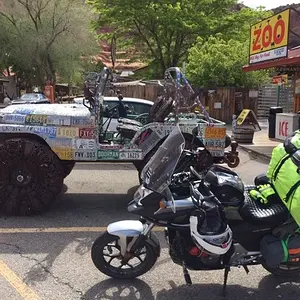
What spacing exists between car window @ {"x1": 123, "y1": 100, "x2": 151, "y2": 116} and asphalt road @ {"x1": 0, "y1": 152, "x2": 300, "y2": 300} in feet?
12.4

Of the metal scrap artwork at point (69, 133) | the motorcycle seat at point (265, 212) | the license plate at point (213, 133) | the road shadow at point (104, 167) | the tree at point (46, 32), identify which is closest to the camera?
the motorcycle seat at point (265, 212)

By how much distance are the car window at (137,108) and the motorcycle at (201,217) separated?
5870mm

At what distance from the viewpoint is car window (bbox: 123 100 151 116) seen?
9284 mm

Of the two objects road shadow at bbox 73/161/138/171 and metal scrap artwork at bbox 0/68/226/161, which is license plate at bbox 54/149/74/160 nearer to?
metal scrap artwork at bbox 0/68/226/161

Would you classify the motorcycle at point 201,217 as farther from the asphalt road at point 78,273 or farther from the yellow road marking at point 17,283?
the yellow road marking at point 17,283

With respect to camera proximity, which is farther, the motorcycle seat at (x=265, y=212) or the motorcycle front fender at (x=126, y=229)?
the motorcycle front fender at (x=126, y=229)

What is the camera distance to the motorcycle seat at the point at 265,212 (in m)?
3.27

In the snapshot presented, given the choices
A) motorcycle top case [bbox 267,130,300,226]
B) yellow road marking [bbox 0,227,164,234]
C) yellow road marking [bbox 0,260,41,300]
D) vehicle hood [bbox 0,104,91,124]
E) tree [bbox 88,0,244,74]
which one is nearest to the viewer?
motorcycle top case [bbox 267,130,300,226]

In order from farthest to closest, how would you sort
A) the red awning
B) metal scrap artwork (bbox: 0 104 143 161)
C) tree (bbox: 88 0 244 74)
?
tree (bbox: 88 0 244 74)
the red awning
metal scrap artwork (bbox: 0 104 143 161)

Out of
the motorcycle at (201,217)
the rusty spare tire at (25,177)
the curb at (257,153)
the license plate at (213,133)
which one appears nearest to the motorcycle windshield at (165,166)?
the motorcycle at (201,217)

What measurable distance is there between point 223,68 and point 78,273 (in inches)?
656

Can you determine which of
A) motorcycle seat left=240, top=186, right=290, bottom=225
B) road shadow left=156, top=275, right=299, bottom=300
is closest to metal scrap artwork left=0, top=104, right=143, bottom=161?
road shadow left=156, top=275, right=299, bottom=300

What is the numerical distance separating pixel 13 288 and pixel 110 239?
3.02 feet

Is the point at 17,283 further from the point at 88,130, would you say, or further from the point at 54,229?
the point at 88,130
